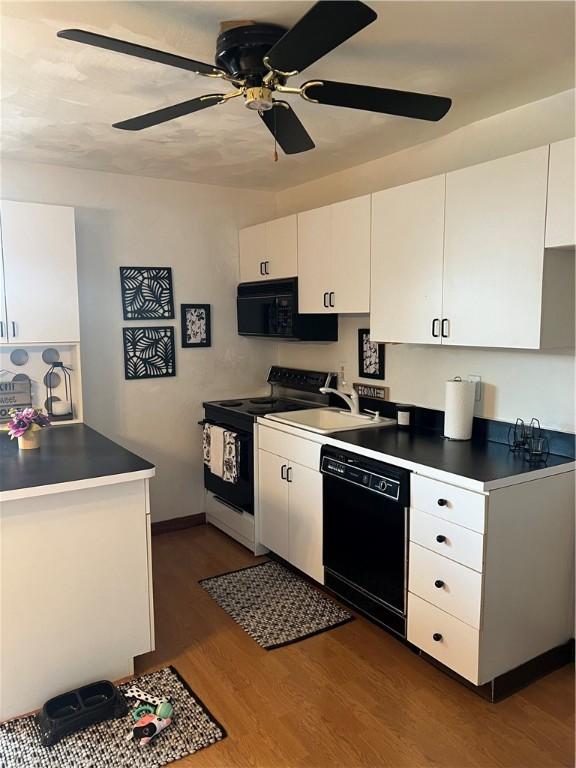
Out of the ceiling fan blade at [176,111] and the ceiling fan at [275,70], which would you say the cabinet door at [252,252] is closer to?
the ceiling fan at [275,70]

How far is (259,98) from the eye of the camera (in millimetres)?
1817

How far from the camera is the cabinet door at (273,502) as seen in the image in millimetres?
3402

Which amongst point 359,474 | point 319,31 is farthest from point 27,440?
point 319,31

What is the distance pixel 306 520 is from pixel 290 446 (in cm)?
43

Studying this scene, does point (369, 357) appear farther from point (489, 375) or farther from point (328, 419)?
point (489, 375)

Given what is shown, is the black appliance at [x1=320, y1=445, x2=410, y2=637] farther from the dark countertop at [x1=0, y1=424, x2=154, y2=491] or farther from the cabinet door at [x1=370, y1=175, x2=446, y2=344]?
the dark countertop at [x1=0, y1=424, x2=154, y2=491]

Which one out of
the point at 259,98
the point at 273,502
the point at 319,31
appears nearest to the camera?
the point at 319,31

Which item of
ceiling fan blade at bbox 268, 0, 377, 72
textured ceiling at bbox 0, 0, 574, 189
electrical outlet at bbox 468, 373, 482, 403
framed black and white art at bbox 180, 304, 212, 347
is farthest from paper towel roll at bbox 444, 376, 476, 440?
framed black and white art at bbox 180, 304, 212, 347

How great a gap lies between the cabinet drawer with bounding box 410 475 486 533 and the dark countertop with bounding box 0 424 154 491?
1.16 meters

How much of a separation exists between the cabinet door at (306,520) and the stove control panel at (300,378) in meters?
0.87

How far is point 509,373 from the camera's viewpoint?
109 inches

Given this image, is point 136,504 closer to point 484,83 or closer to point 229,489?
point 229,489

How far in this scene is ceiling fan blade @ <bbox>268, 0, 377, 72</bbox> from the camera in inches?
50.3

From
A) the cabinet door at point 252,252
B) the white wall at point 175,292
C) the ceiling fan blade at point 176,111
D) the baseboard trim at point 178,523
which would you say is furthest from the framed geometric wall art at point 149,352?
the ceiling fan blade at point 176,111
